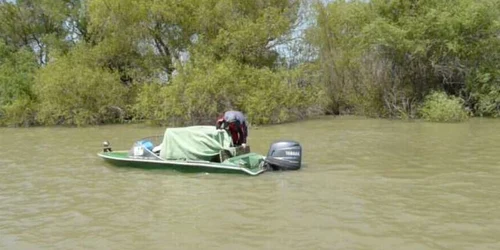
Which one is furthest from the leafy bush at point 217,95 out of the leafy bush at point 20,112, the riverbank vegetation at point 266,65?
the leafy bush at point 20,112

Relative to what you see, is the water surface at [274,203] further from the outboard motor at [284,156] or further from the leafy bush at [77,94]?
the leafy bush at [77,94]

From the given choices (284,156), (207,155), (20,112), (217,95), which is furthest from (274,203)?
(20,112)

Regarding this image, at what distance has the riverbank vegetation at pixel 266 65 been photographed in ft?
83.1

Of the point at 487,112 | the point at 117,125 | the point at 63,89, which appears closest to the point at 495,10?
the point at 487,112

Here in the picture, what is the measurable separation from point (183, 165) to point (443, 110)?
1539cm

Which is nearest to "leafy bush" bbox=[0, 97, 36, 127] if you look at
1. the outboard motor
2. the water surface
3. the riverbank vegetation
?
the riverbank vegetation

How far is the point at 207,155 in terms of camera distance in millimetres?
12195

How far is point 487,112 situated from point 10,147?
789 inches

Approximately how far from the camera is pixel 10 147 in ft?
61.1

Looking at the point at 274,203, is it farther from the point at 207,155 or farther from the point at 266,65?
the point at 266,65

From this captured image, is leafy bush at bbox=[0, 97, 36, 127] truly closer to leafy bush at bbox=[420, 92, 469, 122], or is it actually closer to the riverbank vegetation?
the riverbank vegetation

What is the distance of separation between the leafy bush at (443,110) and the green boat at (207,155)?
1380cm

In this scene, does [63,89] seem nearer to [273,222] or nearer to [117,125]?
[117,125]

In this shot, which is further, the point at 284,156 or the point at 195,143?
the point at 195,143
